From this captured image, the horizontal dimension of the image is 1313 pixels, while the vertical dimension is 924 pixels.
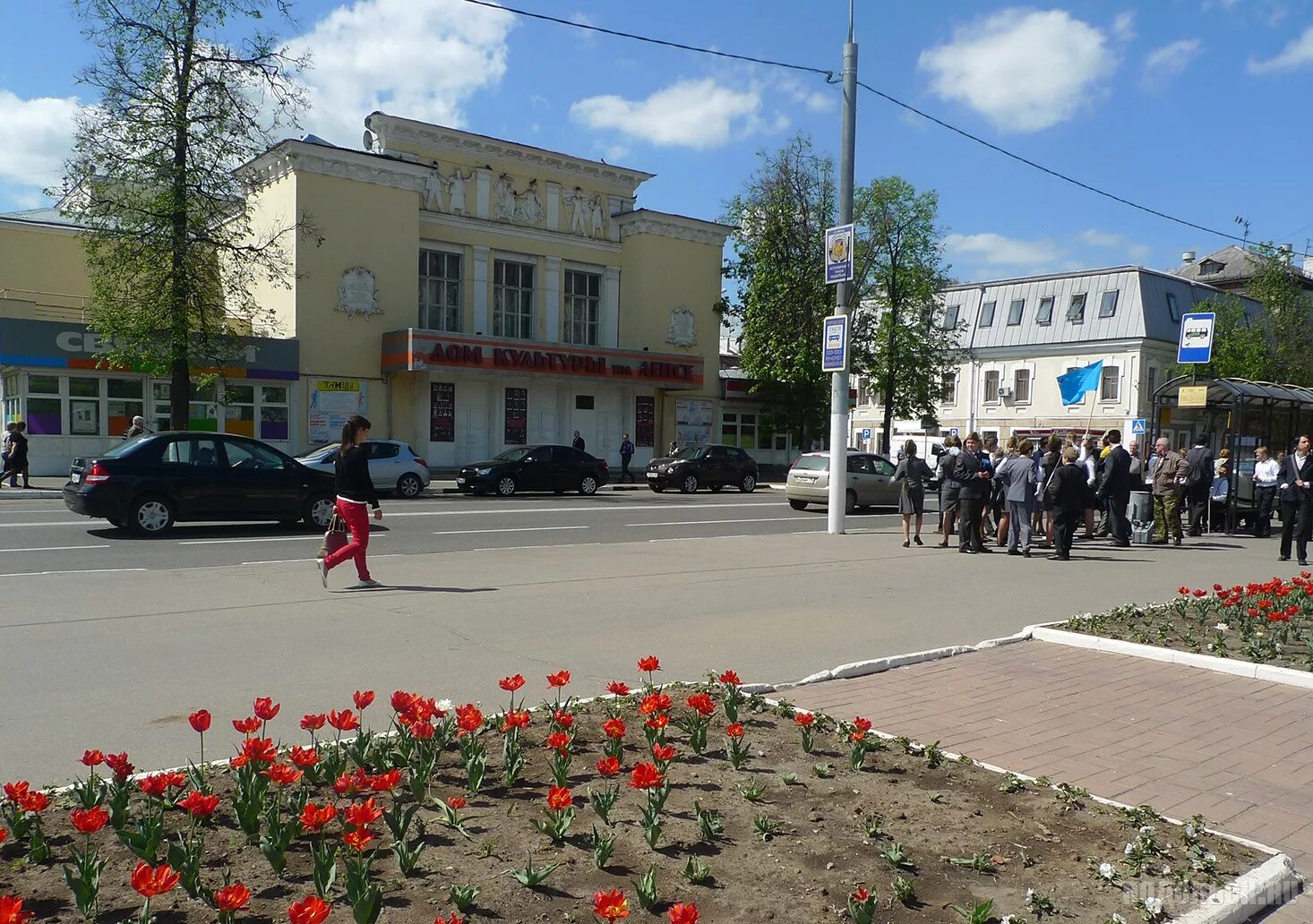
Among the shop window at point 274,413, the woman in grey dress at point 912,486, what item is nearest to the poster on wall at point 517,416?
the shop window at point 274,413

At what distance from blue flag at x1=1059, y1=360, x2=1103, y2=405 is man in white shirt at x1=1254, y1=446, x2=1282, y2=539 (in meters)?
3.93

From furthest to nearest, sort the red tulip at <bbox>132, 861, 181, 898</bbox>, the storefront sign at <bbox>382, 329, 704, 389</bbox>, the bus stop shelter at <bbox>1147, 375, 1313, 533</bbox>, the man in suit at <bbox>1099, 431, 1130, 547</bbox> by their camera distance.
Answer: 1. the storefront sign at <bbox>382, 329, 704, 389</bbox>
2. the bus stop shelter at <bbox>1147, 375, 1313, 533</bbox>
3. the man in suit at <bbox>1099, 431, 1130, 547</bbox>
4. the red tulip at <bbox>132, 861, 181, 898</bbox>

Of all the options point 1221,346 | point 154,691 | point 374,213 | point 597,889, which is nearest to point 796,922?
point 597,889

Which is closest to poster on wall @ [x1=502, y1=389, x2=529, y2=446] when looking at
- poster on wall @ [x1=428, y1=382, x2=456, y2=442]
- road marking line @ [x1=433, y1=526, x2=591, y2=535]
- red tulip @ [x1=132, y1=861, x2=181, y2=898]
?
poster on wall @ [x1=428, y1=382, x2=456, y2=442]

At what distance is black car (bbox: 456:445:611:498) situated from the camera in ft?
87.7

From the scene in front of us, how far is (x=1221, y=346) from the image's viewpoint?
145 feet

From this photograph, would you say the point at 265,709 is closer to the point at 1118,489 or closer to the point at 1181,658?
the point at 1181,658

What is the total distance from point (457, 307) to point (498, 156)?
5.76 m

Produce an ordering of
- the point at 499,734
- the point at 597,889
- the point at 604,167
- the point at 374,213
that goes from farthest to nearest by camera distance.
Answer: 1. the point at 604,167
2. the point at 374,213
3. the point at 499,734
4. the point at 597,889

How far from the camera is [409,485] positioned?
25375 millimetres

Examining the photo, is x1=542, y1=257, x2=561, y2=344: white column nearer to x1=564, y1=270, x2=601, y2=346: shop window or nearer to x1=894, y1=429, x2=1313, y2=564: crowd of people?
x1=564, y1=270, x2=601, y2=346: shop window

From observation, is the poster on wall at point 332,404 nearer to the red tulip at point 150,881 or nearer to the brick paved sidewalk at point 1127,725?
the brick paved sidewalk at point 1127,725

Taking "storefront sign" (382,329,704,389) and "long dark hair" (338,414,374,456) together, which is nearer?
"long dark hair" (338,414,374,456)

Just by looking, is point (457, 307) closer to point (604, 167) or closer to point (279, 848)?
point (604, 167)
